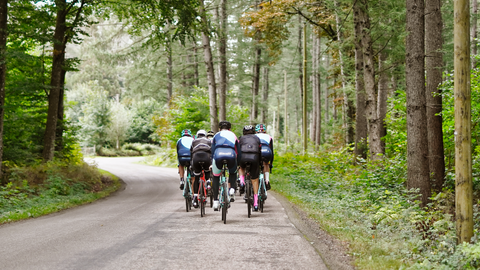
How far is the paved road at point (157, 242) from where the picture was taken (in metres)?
5.55

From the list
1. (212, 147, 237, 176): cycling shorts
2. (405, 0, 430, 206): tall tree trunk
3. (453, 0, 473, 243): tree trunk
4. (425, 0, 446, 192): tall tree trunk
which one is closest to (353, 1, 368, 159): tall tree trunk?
(425, 0, 446, 192): tall tree trunk

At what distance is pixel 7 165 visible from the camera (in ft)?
51.9

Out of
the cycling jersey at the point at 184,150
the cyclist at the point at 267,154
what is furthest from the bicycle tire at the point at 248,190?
the cycling jersey at the point at 184,150

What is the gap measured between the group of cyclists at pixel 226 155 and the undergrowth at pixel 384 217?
1.87m

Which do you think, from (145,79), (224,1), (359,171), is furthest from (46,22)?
(145,79)

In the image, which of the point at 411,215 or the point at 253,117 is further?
the point at 253,117

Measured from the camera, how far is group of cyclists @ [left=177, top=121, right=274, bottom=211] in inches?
360

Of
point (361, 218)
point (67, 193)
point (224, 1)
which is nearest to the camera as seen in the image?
point (361, 218)

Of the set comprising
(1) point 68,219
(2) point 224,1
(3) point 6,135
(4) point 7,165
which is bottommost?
(1) point 68,219

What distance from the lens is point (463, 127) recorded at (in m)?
6.00

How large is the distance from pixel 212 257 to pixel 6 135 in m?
14.0

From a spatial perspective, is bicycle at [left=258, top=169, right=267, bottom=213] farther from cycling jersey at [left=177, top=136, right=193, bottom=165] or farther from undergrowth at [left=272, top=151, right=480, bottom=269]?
cycling jersey at [left=177, top=136, right=193, bottom=165]

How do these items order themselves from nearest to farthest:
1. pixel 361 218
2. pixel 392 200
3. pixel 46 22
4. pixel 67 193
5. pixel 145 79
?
pixel 361 218 < pixel 392 200 < pixel 67 193 < pixel 46 22 < pixel 145 79

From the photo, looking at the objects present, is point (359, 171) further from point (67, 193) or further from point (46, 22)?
point (46, 22)
